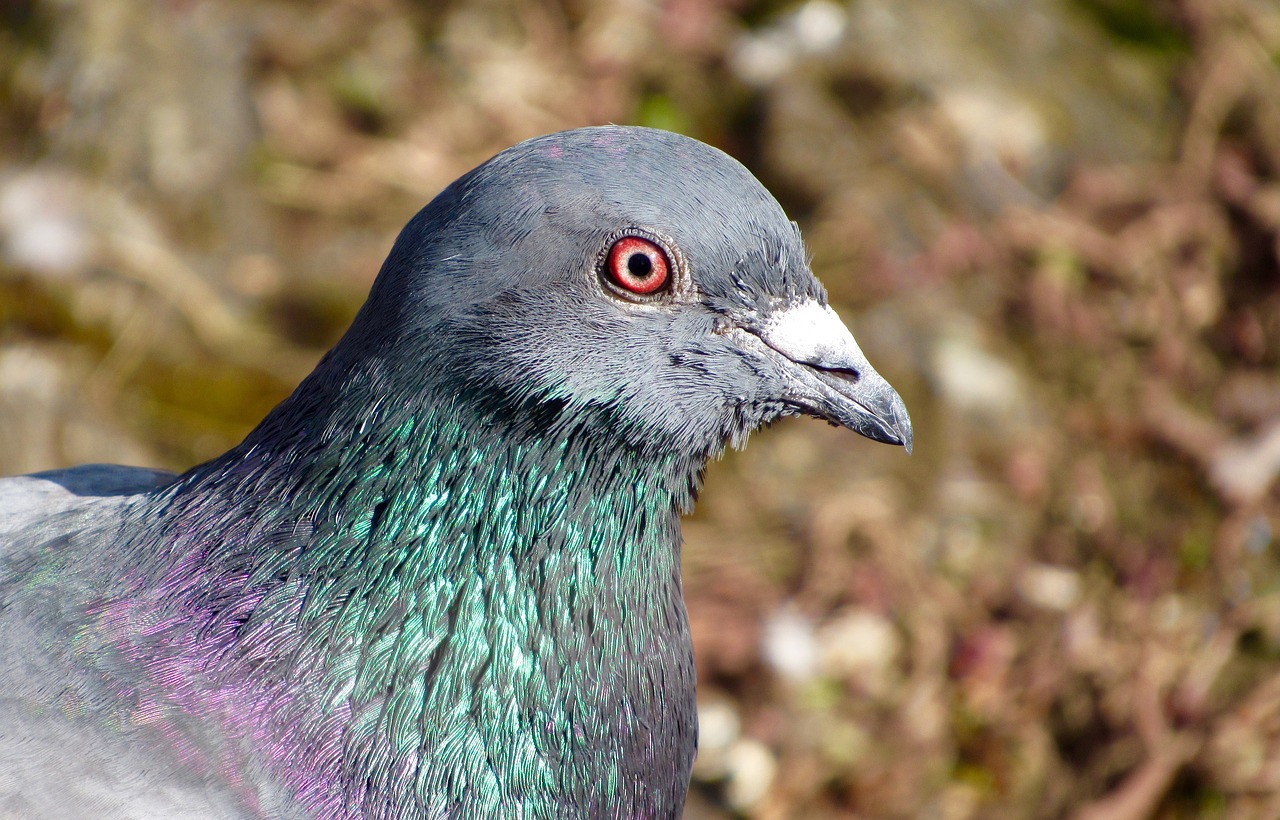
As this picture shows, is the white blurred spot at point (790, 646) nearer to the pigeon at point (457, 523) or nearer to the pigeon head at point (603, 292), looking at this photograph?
the pigeon at point (457, 523)

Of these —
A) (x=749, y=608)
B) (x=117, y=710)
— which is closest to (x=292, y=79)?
(x=749, y=608)

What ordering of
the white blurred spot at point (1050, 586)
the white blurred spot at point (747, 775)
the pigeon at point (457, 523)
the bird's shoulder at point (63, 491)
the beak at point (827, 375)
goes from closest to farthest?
the pigeon at point (457, 523) → the beak at point (827, 375) → the bird's shoulder at point (63, 491) → the white blurred spot at point (747, 775) → the white blurred spot at point (1050, 586)

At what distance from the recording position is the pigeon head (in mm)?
2193

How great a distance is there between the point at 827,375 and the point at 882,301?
133 inches

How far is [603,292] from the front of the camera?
7.32 ft

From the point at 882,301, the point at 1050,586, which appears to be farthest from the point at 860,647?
the point at 882,301

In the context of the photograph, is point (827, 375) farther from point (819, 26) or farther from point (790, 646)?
point (819, 26)

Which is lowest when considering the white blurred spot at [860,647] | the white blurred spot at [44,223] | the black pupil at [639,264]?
the white blurred spot at [860,647]

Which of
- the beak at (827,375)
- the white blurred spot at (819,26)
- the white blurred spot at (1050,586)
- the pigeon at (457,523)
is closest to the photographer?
the pigeon at (457,523)

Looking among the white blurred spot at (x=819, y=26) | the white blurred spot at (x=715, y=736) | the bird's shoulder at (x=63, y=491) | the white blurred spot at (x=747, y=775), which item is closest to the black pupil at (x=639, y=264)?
the bird's shoulder at (x=63, y=491)

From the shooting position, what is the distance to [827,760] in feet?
15.2

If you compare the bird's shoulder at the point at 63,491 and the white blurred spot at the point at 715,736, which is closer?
the bird's shoulder at the point at 63,491

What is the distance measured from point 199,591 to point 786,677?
2.90m

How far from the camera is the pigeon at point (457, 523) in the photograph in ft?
7.07
